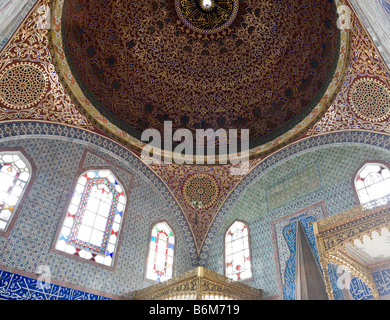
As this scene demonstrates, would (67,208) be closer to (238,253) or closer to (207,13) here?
(238,253)

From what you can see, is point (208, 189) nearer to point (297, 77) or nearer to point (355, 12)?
point (297, 77)

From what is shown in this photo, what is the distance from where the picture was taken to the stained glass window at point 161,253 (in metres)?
7.92

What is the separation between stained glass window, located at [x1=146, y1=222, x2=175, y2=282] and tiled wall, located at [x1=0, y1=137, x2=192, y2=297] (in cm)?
18

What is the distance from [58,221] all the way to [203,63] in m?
6.13

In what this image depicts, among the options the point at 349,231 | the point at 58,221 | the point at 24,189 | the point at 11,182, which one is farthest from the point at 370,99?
the point at 11,182

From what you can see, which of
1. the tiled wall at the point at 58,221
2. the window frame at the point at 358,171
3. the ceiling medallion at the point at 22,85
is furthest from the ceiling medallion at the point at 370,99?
the ceiling medallion at the point at 22,85

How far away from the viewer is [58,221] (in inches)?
265

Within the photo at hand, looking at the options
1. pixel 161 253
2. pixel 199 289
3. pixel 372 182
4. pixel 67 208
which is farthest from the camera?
pixel 161 253

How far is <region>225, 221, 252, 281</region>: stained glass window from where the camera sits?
7.87m

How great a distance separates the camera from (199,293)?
6320 millimetres

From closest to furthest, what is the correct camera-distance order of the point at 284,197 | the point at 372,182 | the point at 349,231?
the point at 349,231, the point at 372,182, the point at 284,197

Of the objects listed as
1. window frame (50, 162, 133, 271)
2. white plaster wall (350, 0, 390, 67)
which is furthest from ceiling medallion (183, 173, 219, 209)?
white plaster wall (350, 0, 390, 67)

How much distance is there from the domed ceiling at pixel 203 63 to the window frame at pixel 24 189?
2.04m
